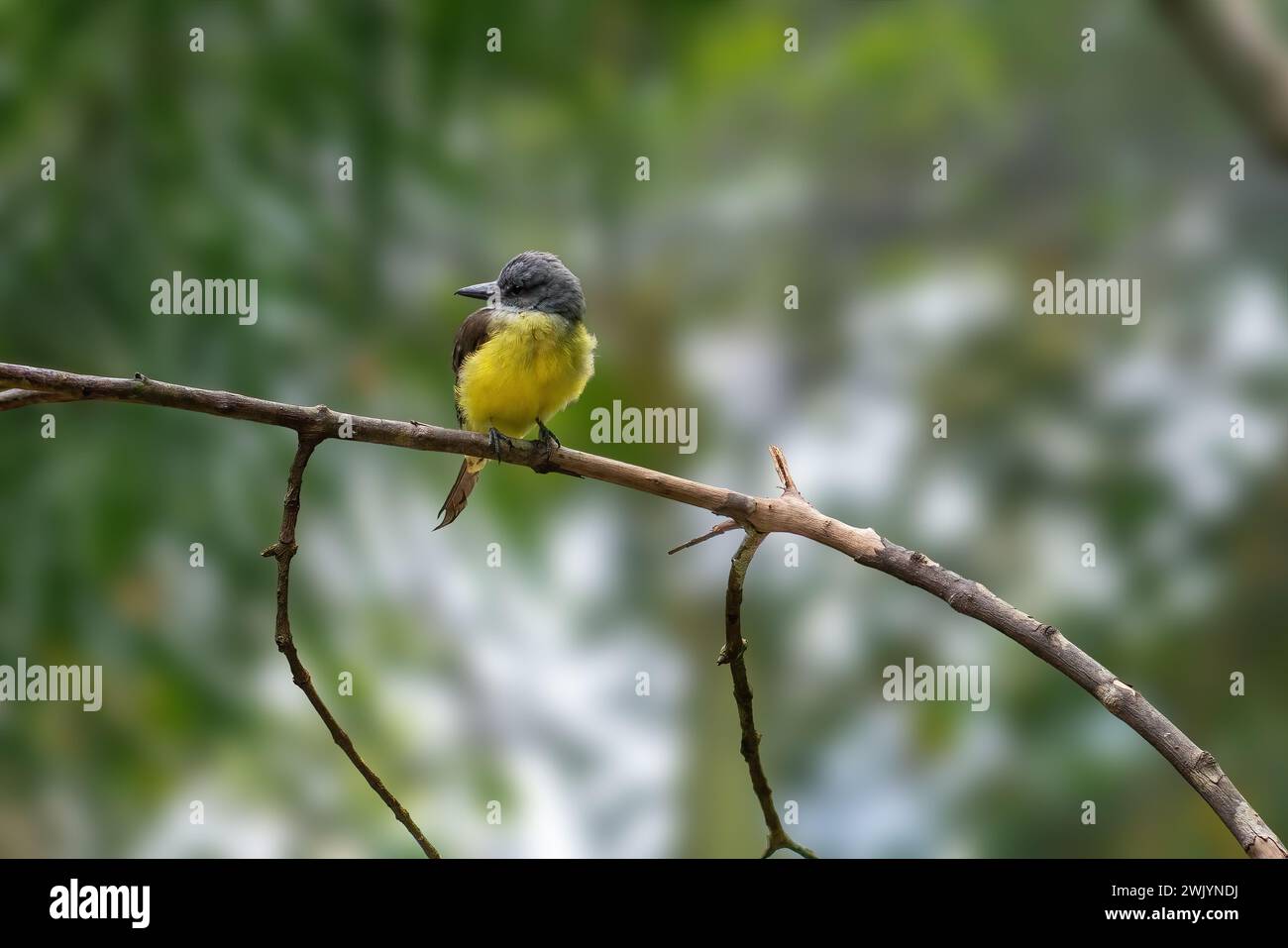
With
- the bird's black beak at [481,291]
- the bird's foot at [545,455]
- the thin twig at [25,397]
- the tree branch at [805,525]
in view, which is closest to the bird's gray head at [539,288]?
the bird's black beak at [481,291]

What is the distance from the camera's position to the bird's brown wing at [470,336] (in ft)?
9.39

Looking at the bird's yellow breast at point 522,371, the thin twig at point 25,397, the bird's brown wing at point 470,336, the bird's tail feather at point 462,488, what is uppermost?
the bird's brown wing at point 470,336

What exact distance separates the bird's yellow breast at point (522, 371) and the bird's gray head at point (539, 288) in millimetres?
38

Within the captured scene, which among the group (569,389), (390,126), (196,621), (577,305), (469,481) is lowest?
(196,621)

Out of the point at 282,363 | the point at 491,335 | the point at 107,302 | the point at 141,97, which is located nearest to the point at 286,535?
the point at 491,335

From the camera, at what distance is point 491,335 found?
9.25 feet

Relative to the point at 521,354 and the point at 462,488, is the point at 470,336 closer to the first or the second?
the point at 521,354

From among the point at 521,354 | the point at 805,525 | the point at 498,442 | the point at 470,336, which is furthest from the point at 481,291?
the point at 805,525

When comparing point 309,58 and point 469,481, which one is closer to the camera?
point 469,481

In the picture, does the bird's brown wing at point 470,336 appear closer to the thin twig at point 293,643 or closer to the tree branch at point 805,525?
the tree branch at point 805,525

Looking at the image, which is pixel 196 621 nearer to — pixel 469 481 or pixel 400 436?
pixel 469 481

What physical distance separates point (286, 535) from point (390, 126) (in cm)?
348

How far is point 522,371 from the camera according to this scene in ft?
8.98

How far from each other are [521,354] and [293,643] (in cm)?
111
